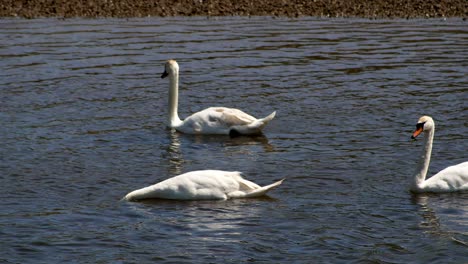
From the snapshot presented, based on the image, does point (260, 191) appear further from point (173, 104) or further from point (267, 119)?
point (173, 104)

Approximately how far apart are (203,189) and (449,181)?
307cm

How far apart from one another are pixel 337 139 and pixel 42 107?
5.69 metres

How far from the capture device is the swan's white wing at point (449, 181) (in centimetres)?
1263

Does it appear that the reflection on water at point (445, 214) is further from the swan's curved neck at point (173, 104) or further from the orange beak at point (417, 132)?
the swan's curved neck at point (173, 104)

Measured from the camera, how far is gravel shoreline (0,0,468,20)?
98.9 feet

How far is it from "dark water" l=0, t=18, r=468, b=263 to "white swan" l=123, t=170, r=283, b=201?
220mm

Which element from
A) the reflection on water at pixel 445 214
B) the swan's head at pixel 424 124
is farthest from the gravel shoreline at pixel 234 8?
the reflection on water at pixel 445 214

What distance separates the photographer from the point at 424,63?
22047mm

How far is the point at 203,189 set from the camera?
12359 millimetres

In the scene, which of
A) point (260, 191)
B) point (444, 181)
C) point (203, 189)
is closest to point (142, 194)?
point (203, 189)

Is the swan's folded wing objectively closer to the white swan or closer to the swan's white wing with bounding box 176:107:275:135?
the swan's white wing with bounding box 176:107:275:135

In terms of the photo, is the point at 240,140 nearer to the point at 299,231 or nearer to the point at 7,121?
the point at 7,121

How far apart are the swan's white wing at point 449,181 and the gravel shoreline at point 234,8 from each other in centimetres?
1753

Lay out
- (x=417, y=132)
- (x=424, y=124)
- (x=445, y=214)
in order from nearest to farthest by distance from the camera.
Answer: (x=445, y=214), (x=417, y=132), (x=424, y=124)
